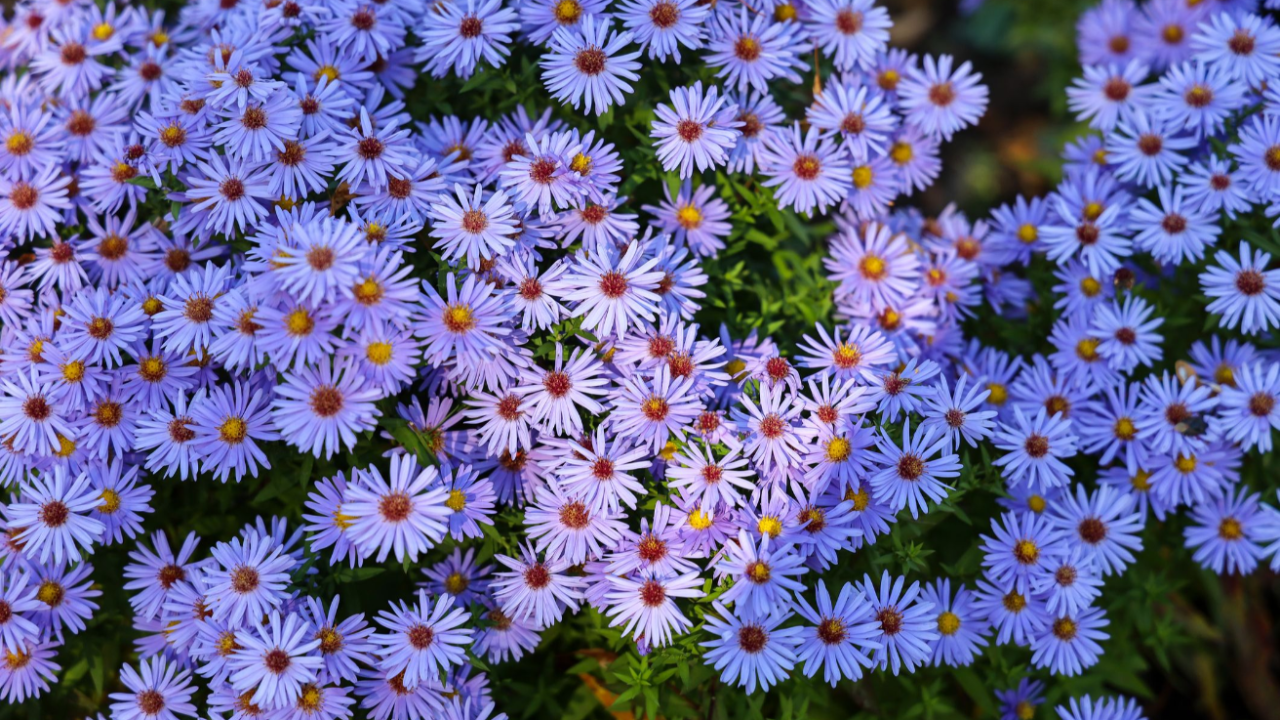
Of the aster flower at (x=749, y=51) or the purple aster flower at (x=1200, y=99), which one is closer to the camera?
the aster flower at (x=749, y=51)

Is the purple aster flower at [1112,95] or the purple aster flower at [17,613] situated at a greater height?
the purple aster flower at [1112,95]

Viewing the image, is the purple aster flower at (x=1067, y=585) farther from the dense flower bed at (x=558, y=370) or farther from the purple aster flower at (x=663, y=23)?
the purple aster flower at (x=663, y=23)

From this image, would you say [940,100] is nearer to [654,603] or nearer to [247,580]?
[654,603]

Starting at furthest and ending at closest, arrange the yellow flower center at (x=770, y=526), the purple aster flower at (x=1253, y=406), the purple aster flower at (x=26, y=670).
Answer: the purple aster flower at (x=1253, y=406) → the purple aster flower at (x=26, y=670) → the yellow flower center at (x=770, y=526)

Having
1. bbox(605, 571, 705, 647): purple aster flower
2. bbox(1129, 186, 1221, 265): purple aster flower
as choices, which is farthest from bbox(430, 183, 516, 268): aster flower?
bbox(1129, 186, 1221, 265): purple aster flower

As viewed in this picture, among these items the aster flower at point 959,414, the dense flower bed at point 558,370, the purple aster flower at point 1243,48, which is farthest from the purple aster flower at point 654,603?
the purple aster flower at point 1243,48

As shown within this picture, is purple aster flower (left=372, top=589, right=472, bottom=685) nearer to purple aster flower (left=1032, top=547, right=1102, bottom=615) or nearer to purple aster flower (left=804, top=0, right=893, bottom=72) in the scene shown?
purple aster flower (left=1032, top=547, right=1102, bottom=615)
